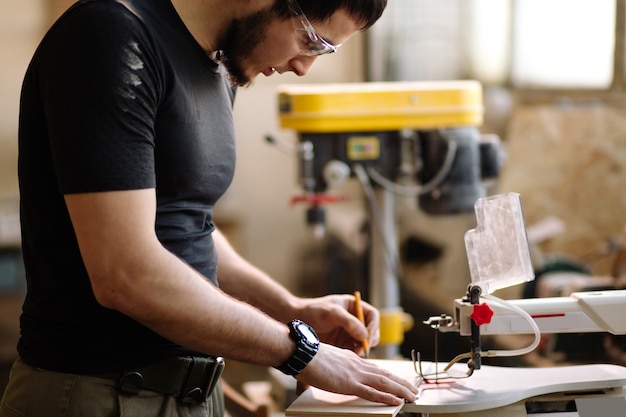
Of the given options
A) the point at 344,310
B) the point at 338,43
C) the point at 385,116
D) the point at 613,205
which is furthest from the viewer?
the point at 613,205

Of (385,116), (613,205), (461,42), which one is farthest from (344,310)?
(461,42)

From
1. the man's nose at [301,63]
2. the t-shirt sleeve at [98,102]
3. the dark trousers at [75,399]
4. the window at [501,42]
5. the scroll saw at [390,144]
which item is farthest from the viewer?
the window at [501,42]

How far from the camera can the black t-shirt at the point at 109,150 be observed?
1.15 m

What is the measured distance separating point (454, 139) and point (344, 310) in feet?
4.72

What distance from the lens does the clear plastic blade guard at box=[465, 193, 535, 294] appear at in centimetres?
142

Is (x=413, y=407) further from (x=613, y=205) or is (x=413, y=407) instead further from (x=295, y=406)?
(x=613, y=205)

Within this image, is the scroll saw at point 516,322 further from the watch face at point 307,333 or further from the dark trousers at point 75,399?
the dark trousers at point 75,399

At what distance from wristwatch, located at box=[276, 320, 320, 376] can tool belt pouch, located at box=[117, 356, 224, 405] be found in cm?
13

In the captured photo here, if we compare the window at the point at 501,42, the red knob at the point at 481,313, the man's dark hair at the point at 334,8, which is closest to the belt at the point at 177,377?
the red knob at the point at 481,313

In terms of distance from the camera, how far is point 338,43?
4.59 feet

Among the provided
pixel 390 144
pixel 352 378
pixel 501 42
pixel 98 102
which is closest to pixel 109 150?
pixel 98 102

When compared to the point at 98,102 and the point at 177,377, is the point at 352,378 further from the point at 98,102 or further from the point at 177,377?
the point at 98,102

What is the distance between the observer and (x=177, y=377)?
52.8 inches

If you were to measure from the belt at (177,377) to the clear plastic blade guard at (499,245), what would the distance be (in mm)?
436
